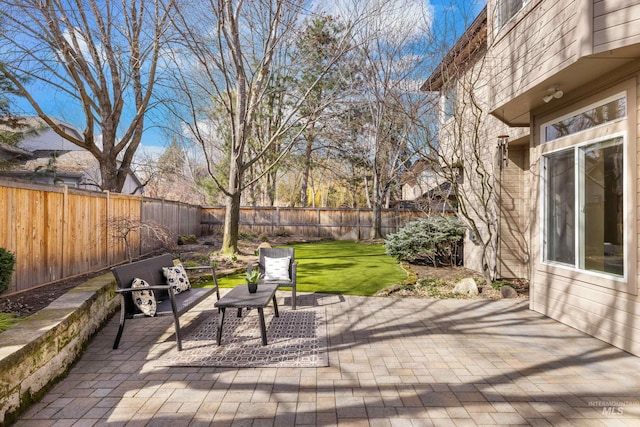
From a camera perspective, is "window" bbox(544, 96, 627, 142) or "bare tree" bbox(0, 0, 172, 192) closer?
"window" bbox(544, 96, 627, 142)

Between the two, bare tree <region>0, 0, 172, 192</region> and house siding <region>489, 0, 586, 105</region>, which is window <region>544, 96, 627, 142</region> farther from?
bare tree <region>0, 0, 172, 192</region>

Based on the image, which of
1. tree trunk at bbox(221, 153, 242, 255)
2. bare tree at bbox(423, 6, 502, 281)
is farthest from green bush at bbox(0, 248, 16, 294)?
bare tree at bbox(423, 6, 502, 281)

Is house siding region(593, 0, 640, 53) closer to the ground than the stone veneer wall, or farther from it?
farther from it

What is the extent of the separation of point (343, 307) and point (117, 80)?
26.9ft

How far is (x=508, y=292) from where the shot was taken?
20.6 ft

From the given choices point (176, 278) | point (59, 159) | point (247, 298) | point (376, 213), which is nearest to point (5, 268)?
point (176, 278)

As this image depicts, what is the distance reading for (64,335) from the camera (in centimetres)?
330

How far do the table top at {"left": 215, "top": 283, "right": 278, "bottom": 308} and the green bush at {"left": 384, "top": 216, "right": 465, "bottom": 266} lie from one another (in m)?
4.75

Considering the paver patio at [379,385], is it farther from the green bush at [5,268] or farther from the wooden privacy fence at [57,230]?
the wooden privacy fence at [57,230]

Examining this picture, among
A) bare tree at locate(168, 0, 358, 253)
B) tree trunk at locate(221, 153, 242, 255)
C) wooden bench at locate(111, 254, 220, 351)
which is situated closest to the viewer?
wooden bench at locate(111, 254, 220, 351)

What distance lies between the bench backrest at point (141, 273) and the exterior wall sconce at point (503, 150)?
262 inches

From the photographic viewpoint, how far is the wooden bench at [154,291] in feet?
12.4

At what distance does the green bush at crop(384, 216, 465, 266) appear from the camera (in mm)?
8508

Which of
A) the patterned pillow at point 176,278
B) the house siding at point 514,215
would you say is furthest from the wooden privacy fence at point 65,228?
the house siding at point 514,215
